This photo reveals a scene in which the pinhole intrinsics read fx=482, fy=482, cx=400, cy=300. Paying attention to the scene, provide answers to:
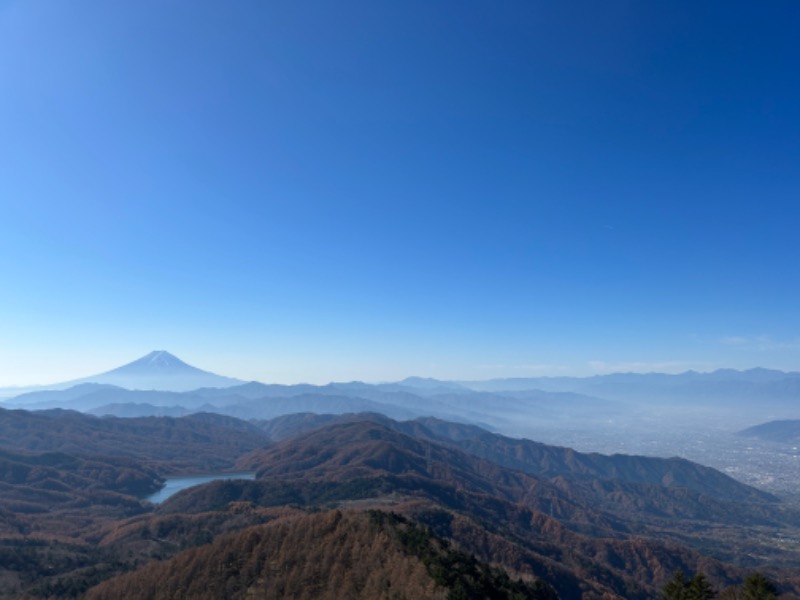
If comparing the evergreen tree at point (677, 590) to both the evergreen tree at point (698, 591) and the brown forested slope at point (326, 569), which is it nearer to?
the evergreen tree at point (698, 591)

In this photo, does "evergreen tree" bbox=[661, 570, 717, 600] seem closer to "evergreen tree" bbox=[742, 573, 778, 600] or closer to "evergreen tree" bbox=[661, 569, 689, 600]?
"evergreen tree" bbox=[661, 569, 689, 600]

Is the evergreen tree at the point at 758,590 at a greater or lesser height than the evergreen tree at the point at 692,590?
greater

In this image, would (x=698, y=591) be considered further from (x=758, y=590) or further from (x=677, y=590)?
(x=758, y=590)

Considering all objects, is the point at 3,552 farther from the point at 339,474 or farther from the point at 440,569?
the point at 339,474

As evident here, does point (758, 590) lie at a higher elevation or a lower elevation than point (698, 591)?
higher

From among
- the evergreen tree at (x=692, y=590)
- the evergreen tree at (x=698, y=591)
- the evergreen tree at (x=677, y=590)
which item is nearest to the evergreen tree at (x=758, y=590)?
the evergreen tree at (x=698, y=591)

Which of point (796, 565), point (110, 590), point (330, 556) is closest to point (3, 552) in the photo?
point (110, 590)

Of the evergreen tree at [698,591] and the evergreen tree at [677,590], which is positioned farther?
the evergreen tree at [677,590]

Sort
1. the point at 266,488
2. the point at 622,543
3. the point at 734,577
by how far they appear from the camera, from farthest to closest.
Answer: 1. the point at 266,488
2. the point at 622,543
3. the point at 734,577

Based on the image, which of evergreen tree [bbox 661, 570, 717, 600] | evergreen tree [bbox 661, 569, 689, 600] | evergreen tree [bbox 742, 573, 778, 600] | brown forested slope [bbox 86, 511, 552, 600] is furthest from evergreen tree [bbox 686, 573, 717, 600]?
brown forested slope [bbox 86, 511, 552, 600]

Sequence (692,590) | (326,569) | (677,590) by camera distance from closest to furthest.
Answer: (692,590)
(677,590)
(326,569)

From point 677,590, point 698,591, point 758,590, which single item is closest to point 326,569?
point 677,590
